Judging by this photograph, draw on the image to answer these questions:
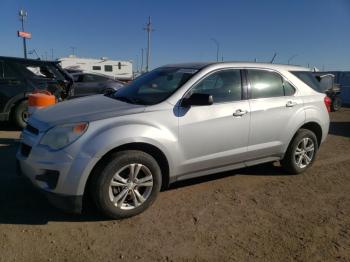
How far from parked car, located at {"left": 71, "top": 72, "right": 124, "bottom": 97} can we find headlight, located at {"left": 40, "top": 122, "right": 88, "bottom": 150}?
9.08m

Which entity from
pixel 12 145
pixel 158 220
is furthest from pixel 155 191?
pixel 12 145

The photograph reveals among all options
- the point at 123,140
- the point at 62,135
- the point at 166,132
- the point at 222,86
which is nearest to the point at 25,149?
the point at 62,135

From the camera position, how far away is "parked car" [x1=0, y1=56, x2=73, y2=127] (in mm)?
8398

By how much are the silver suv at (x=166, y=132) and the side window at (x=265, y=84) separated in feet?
0.05

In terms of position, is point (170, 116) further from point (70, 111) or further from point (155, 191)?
point (70, 111)

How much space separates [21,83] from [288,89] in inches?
240

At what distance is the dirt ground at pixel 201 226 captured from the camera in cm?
333

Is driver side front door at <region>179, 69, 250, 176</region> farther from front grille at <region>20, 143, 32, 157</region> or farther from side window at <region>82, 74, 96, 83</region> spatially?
side window at <region>82, 74, 96, 83</region>

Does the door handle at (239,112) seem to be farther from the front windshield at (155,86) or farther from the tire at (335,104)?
the tire at (335,104)

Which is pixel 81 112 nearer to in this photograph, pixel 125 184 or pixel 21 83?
pixel 125 184

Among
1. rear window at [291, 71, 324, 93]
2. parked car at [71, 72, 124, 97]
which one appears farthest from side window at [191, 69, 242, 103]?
parked car at [71, 72, 124, 97]

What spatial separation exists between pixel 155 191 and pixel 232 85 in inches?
68.9

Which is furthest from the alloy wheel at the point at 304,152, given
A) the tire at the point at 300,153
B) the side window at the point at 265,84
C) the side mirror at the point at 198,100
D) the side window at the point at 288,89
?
the side mirror at the point at 198,100

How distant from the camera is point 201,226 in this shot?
3846mm
